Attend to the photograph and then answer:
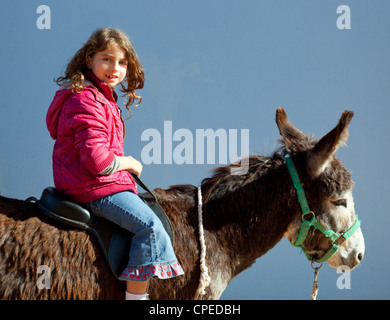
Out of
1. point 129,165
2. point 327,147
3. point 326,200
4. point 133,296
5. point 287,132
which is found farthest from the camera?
point 287,132

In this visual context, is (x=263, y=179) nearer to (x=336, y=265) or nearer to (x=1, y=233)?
(x=336, y=265)

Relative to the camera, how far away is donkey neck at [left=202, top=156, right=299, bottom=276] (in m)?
2.21

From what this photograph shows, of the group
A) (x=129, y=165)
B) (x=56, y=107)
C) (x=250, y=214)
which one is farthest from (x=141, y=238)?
(x=56, y=107)

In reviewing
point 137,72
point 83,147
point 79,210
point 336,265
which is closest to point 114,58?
point 137,72

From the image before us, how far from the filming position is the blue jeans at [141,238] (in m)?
1.81

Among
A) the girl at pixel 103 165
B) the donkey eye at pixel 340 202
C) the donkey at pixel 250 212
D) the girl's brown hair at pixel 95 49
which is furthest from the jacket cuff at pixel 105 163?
the donkey eye at pixel 340 202

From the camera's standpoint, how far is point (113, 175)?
1.94 m

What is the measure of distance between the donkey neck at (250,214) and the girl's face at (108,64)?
2.66 ft

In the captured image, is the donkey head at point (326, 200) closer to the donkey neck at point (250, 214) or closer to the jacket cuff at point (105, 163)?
the donkey neck at point (250, 214)

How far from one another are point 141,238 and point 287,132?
1.14 metres

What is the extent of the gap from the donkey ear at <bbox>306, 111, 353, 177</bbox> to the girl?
2.93 ft

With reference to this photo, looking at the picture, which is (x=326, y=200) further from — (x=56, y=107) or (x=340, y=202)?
(x=56, y=107)

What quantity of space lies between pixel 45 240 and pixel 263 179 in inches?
45.6

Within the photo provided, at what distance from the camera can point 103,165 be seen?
1.85 meters
